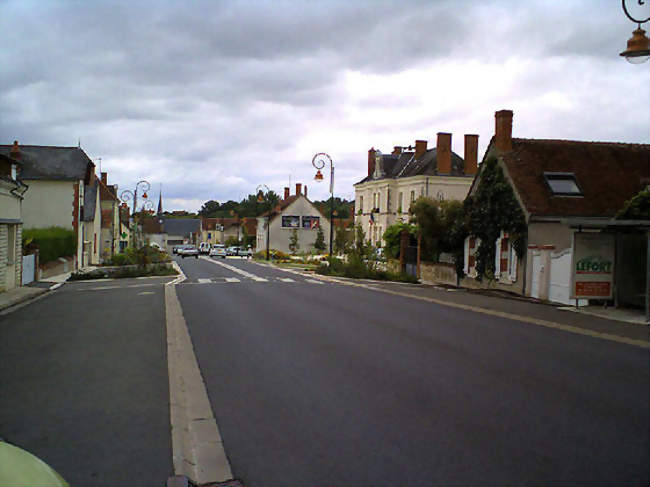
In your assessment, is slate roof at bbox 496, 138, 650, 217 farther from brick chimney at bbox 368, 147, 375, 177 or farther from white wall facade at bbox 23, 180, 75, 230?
brick chimney at bbox 368, 147, 375, 177

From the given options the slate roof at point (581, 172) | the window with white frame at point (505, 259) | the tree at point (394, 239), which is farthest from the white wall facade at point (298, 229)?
the slate roof at point (581, 172)

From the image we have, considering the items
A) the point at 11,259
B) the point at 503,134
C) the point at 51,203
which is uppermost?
the point at 503,134

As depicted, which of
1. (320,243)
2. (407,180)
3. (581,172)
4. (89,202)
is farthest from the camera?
(320,243)

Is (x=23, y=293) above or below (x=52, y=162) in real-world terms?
below

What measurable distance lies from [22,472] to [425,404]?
4.66 meters

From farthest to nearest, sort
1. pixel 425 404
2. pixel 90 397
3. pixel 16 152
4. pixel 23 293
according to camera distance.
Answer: pixel 16 152 < pixel 23 293 < pixel 90 397 < pixel 425 404

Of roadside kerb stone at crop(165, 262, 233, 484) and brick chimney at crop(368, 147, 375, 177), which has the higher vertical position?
brick chimney at crop(368, 147, 375, 177)

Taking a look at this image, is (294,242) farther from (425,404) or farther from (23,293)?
(425,404)

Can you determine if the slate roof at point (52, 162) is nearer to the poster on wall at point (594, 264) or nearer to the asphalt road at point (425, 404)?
the poster on wall at point (594, 264)

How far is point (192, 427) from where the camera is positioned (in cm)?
645

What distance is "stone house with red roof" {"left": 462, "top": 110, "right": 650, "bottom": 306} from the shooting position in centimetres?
2238

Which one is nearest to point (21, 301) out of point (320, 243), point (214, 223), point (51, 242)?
point (51, 242)

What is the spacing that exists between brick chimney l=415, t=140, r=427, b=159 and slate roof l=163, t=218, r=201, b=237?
10276 cm

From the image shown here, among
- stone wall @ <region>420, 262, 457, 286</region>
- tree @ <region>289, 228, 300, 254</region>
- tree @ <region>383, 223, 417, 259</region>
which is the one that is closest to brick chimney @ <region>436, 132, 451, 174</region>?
tree @ <region>383, 223, 417, 259</region>
